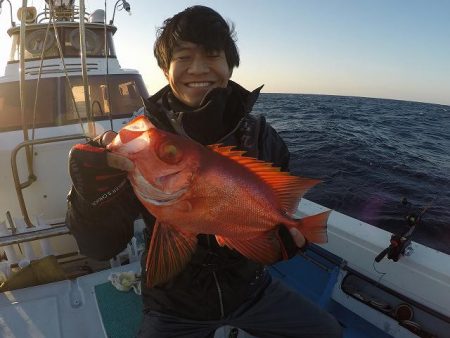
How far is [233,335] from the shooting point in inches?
117

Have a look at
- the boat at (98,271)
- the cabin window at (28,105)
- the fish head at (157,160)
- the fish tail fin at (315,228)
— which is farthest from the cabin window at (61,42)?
the fish tail fin at (315,228)

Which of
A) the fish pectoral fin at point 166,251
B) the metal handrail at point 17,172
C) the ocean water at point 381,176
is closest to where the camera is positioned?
the fish pectoral fin at point 166,251

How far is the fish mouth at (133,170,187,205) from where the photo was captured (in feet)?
4.50

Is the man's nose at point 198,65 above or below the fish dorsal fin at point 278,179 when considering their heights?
above

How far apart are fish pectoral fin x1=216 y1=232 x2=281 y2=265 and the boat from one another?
5.23 ft

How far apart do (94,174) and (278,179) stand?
914mm

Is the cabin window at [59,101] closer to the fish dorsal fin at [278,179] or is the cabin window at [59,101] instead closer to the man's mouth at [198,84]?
the man's mouth at [198,84]

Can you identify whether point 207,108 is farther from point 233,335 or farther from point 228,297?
point 233,335

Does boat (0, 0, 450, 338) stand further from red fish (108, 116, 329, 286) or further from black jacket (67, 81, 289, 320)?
red fish (108, 116, 329, 286)

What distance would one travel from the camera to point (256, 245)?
170 cm

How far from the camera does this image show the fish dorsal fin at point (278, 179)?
155cm

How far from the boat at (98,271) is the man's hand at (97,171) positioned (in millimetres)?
1588

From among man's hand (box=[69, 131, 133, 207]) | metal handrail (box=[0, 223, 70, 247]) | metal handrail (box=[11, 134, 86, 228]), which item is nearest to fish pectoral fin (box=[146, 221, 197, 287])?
man's hand (box=[69, 131, 133, 207])

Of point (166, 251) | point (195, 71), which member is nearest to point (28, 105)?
point (195, 71)
